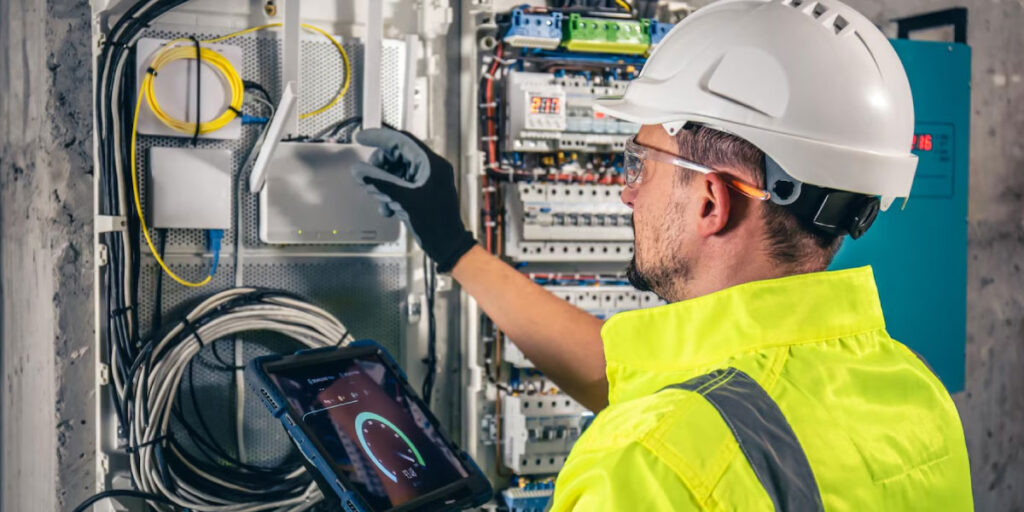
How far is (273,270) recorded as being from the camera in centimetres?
211

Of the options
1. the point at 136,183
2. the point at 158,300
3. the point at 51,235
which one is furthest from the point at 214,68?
the point at 51,235

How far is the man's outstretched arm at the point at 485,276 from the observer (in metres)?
1.99

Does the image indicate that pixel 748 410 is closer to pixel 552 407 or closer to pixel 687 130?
pixel 687 130

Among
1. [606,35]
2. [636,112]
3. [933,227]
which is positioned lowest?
[933,227]

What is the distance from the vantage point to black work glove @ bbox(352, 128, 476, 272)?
6.51ft

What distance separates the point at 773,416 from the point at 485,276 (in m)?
1.11

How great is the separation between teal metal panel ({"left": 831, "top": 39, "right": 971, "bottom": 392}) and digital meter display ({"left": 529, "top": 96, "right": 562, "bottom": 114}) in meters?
1.15

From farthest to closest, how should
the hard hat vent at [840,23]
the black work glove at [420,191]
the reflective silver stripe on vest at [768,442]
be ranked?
1. the black work glove at [420,191]
2. the hard hat vent at [840,23]
3. the reflective silver stripe on vest at [768,442]

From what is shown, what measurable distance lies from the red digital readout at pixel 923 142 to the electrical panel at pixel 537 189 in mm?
998

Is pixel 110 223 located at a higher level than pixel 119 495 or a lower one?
higher

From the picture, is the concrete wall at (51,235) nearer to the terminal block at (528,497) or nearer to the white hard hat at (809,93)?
the terminal block at (528,497)

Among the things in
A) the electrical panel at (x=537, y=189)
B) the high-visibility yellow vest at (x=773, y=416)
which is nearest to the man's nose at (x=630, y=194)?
the high-visibility yellow vest at (x=773, y=416)

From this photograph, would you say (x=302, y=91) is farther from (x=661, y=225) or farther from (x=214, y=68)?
(x=661, y=225)

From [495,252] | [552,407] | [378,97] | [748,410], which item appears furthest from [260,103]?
[748,410]
